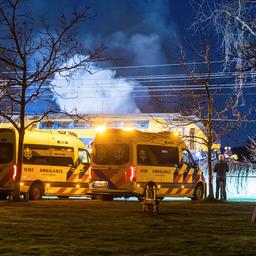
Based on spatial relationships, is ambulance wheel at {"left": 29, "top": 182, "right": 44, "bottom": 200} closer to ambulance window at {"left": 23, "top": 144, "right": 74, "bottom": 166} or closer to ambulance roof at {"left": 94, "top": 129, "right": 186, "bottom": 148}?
ambulance window at {"left": 23, "top": 144, "right": 74, "bottom": 166}

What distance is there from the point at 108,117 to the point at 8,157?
25.4 m

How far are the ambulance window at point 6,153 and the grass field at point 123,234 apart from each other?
8961 mm

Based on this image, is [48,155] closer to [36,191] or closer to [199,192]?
[36,191]

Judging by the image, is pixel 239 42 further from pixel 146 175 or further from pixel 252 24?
pixel 146 175

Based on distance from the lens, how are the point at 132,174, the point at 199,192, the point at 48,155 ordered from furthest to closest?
the point at 199,192
the point at 48,155
the point at 132,174

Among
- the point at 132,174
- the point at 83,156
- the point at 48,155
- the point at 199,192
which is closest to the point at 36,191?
the point at 48,155

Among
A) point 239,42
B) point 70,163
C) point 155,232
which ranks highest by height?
point 239,42

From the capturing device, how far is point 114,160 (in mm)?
22406

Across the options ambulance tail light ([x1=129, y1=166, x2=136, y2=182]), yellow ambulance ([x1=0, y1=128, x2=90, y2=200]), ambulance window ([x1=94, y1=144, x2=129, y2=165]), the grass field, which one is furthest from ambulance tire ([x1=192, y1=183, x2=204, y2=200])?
the grass field

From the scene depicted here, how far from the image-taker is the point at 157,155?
77.2 feet

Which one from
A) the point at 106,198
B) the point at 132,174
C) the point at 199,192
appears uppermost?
the point at 132,174

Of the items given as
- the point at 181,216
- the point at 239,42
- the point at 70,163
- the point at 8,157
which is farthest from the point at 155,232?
the point at 70,163

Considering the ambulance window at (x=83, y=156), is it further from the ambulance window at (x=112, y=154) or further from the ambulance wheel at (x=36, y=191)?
the ambulance window at (x=112, y=154)

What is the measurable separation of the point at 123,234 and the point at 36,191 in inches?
555
